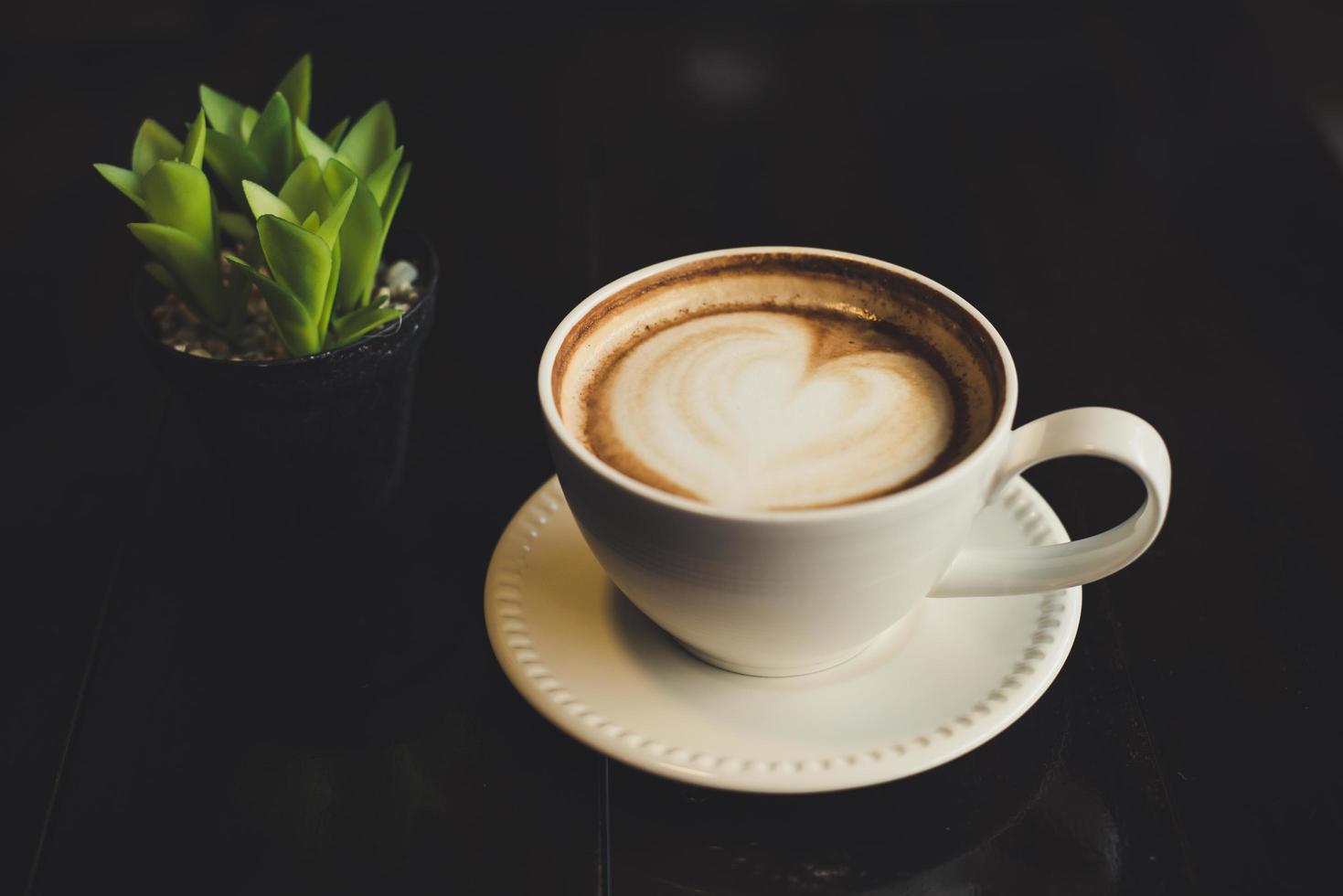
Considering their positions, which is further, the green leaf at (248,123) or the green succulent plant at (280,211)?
the green leaf at (248,123)

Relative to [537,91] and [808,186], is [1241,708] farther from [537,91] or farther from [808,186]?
[537,91]

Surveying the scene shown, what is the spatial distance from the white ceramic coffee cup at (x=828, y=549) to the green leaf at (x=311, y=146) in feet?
0.71

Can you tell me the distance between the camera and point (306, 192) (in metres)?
0.73

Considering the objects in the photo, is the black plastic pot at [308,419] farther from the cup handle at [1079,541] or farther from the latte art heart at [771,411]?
the cup handle at [1079,541]

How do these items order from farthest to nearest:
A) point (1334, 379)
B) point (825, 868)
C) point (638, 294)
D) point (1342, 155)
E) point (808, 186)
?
point (1342, 155), point (808, 186), point (1334, 379), point (638, 294), point (825, 868)

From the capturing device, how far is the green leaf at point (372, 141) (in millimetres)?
800

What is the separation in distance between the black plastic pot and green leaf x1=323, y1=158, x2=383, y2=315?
0.04 m

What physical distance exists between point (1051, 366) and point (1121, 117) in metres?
0.45

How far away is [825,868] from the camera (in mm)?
589

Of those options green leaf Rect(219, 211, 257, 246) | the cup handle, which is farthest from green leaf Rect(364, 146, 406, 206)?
the cup handle


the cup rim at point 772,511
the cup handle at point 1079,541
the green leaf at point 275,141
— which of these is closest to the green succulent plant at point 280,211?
the green leaf at point 275,141

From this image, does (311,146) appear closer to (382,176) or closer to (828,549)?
(382,176)

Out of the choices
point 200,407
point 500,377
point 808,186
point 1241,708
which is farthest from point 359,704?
point 808,186

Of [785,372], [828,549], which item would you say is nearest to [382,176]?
[785,372]
